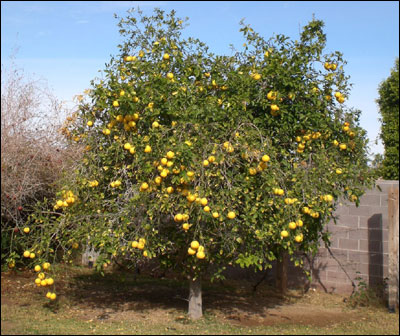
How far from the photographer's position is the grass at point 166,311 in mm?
5125

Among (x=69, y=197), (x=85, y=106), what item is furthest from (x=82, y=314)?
(x=85, y=106)

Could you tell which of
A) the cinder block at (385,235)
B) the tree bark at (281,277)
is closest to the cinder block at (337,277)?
the tree bark at (281,277)

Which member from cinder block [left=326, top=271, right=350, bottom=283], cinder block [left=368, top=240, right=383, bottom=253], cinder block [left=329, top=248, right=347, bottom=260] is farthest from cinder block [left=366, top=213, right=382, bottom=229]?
cinder block [left=326, top=271, right=350, bottom=283]

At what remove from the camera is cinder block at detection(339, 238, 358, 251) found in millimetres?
6898

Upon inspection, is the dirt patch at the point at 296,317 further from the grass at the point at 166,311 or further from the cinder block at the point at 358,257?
the cinder block at the point at 358,257

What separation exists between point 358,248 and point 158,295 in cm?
299

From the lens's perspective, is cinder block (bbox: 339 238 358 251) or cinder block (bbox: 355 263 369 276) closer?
cinder block (bbox: 355 263 369 276)

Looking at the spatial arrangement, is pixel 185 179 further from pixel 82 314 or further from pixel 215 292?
pixel 215 292

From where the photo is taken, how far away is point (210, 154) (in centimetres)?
430

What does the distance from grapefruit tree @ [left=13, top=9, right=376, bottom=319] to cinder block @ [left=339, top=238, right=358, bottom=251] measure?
81.3 inches

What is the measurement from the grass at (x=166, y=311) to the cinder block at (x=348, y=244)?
72 centimetres

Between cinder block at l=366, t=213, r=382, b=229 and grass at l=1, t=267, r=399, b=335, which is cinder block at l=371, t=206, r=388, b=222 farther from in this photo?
grass at l=1, t=267, r=399, b=335

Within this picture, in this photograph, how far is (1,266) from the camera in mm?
7367

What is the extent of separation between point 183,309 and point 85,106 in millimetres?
2809
